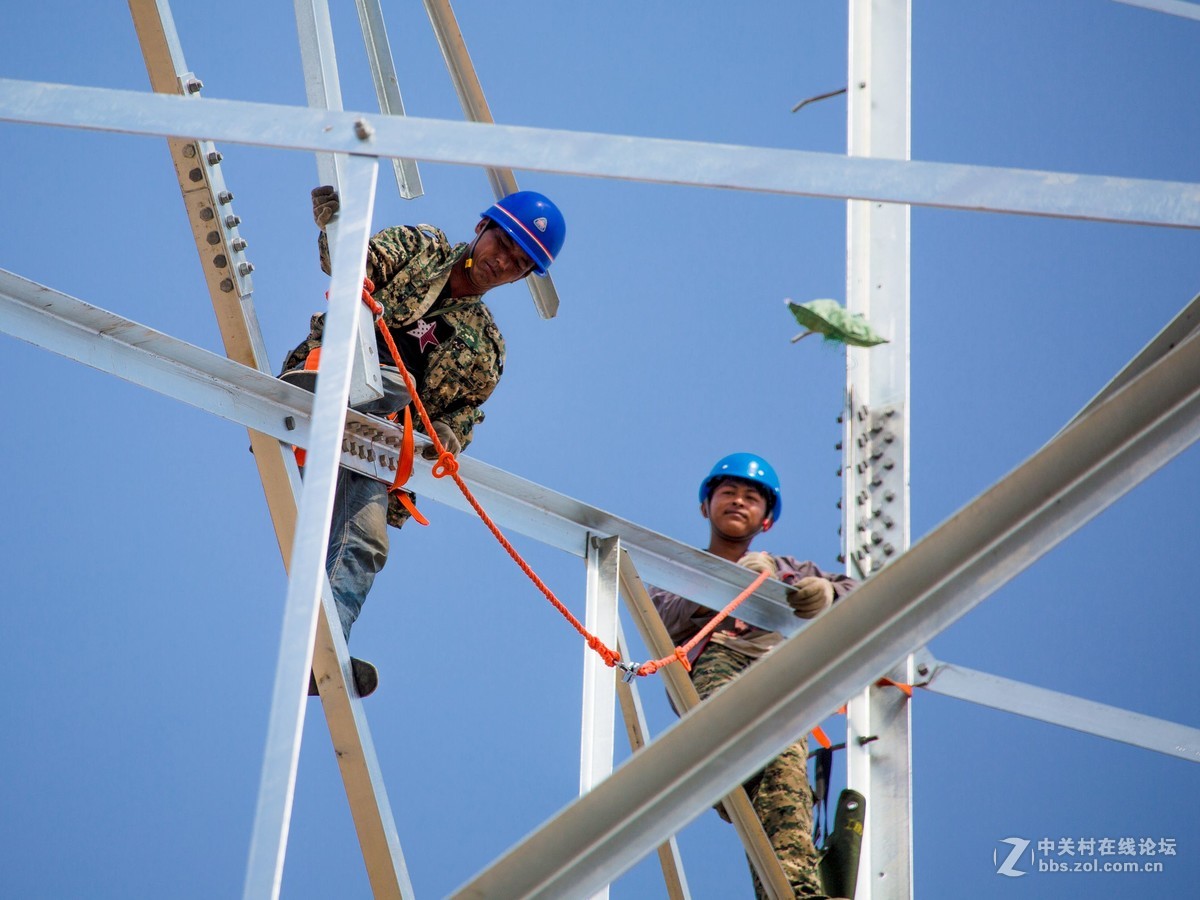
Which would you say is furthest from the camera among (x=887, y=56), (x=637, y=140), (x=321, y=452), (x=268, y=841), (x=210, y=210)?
(x=887, y=56)

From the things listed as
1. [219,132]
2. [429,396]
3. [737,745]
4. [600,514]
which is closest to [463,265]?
[429,396]

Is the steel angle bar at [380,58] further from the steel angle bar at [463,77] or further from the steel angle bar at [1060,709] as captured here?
the steel angle bar at [1060,709]

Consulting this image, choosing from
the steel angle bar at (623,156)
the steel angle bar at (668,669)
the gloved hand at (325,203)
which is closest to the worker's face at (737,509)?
the steel angle bar at (668,669)

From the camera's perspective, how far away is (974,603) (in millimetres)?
3166

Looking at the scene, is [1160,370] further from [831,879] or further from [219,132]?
[831,879]

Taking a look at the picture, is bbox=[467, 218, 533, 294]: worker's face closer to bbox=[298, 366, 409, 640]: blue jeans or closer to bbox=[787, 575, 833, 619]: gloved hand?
bbox=[298, 366, 409, 640]: blue jeans

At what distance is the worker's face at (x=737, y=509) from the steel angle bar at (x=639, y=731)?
97 cm

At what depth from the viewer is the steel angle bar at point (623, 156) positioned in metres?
3.29

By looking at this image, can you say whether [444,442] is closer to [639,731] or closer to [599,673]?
[599,673]

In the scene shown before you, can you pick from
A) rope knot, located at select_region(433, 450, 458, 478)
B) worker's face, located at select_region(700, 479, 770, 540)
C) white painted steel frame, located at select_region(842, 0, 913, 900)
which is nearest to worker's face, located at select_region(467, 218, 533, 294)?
rope knot, located at select_region(433, 450, 458, 478)

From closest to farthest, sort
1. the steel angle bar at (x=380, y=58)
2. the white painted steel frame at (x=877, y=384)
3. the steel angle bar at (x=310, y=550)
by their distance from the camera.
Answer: the steel angle bar at (x=310, y=550) → the white painted steel frame at (x=877, y=384) → the steel angle bar at (x=380, y=58)

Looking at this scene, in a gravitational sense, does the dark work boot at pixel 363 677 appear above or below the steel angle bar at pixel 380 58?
below

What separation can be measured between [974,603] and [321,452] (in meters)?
1.35

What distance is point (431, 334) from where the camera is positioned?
19.7 ft
